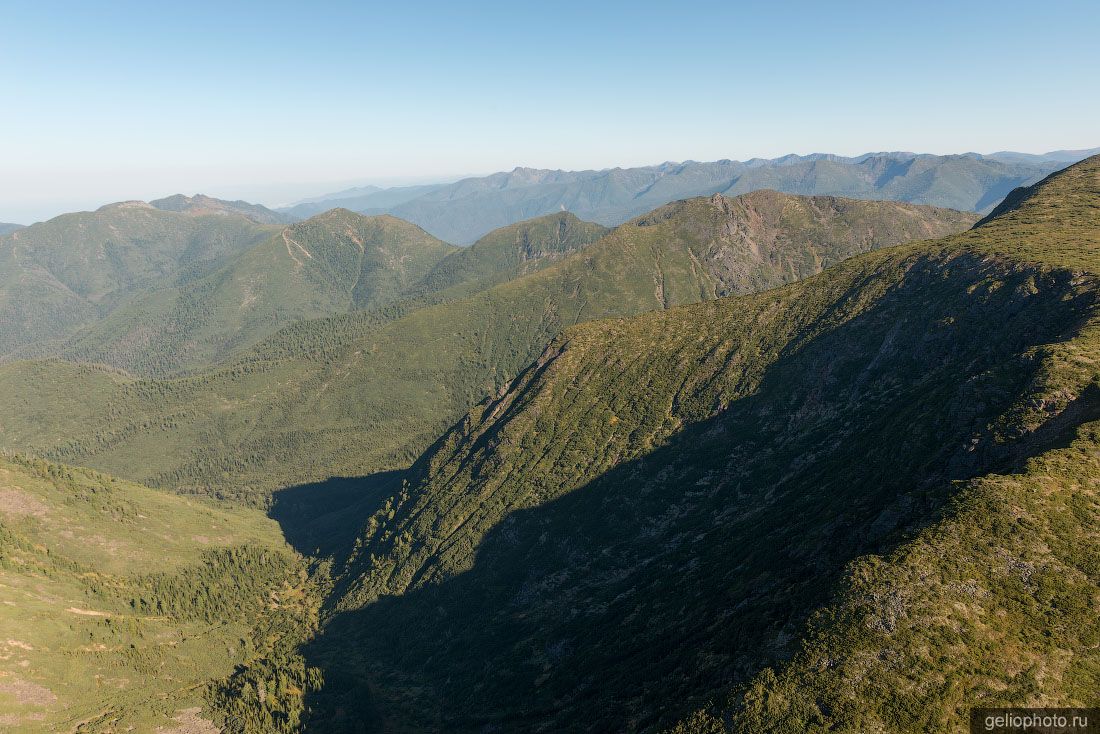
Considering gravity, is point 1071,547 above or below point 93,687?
above

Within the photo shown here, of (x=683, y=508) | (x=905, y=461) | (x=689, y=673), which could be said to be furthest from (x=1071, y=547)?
(x=683, y=508)

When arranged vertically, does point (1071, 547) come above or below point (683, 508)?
above

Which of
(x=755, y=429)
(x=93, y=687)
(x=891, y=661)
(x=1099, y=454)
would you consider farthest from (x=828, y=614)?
(x=93, y=687)

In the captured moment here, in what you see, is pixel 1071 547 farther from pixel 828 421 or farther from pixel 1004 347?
pixel 828 421

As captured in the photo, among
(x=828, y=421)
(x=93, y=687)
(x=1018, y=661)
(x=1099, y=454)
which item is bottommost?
(x=93, y=687)

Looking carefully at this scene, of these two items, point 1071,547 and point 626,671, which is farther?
point 626,671

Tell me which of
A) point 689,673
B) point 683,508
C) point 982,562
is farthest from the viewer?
point 683,508

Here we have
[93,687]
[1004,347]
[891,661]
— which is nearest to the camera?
[891,661]

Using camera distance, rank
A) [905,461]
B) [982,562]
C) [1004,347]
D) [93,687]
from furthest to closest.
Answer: [93,687] < [1004,347] < [905,461] < [982,562]

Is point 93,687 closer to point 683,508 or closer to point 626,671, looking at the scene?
point 626,671
